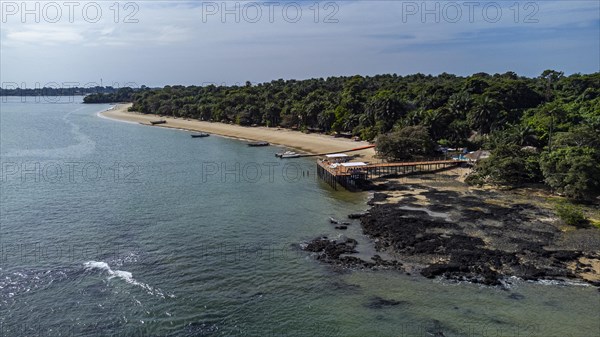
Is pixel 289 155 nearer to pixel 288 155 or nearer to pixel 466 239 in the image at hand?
pixel 288 155

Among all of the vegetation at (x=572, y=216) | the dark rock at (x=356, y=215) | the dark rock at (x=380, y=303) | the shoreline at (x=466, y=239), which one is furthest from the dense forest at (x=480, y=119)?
the dark rock at (x=380, y=303)

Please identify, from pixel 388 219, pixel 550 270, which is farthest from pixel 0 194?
pixel 550 270

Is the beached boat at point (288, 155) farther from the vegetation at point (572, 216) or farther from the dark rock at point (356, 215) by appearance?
the vegetation at point (572, 216)

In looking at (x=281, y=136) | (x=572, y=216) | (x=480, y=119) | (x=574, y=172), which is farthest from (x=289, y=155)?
(x=572, y=216)

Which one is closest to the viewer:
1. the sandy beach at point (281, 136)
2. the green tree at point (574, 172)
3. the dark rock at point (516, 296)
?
the dark rock at point (516, 296)

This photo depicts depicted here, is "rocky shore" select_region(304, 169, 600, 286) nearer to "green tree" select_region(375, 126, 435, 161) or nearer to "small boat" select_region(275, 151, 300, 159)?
"green tree" select_region(375, 126, 435, 161)

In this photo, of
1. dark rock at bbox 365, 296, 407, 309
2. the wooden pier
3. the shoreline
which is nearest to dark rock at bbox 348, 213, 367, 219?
A: the shoreline
